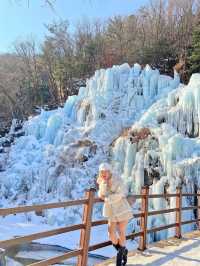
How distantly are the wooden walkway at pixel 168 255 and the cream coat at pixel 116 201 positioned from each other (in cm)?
95

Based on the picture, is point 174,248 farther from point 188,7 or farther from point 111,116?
point 188,7

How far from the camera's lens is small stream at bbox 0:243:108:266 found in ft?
48.0

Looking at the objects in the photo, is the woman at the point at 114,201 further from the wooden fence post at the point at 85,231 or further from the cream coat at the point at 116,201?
the wooden fence post at the point at 85,231

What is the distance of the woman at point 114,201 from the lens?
5.83 meters

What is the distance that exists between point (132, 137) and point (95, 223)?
1469cm

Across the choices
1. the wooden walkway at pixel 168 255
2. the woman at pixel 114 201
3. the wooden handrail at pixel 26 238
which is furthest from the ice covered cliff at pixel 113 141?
the wooden handrail at pixel 26 238

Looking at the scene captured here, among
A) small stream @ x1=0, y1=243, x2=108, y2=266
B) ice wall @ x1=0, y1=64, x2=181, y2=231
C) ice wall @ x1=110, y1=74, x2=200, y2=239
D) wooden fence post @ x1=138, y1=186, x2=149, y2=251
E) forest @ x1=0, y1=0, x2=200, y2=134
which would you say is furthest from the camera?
forest @ x1=0, y1=0, x2=200, y2=134

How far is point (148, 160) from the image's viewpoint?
19.3m

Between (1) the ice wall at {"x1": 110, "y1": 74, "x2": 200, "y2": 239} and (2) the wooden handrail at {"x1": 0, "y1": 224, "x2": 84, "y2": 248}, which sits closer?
(2) the wooden handrail at {"x1": 0, "y1": 224, "x2": 84, "y2": 248}

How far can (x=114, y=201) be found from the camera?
19.3 feet

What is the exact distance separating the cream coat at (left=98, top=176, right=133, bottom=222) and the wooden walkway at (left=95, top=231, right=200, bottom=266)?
0.95 metres

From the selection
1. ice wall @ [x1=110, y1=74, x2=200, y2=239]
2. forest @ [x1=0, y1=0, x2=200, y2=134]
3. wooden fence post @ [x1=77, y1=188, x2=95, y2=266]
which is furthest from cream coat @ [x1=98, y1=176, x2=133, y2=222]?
forest @ [x1=0, y1=0, x2=200, y2=134]

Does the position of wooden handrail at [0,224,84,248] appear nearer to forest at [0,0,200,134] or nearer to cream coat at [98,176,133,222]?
cream coat at [98,176,133,222]

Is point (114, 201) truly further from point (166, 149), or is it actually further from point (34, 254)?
point (166, 149)
